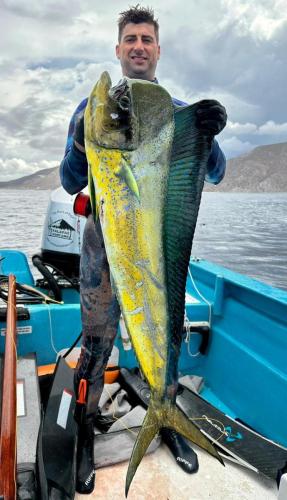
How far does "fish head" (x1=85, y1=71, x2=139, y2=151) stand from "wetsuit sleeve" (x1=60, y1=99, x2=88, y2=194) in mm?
549

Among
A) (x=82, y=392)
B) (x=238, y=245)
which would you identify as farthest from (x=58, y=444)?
(x=238, y=245)

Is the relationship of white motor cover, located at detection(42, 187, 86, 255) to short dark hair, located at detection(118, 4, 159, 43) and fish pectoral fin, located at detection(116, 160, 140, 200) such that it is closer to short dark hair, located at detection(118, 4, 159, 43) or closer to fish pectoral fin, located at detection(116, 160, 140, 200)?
short dark hair, located at detection(118, 4, 159, 43)

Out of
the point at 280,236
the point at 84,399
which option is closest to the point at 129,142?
the point at 84,399

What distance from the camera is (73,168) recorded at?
239 centimetres

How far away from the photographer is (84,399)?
8.97ft

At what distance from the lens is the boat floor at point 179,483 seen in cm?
268

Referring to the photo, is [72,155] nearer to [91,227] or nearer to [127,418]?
[91,227]

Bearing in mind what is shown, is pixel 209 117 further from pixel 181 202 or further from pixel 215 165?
pixel 215 165

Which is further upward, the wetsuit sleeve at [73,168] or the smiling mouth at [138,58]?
the smiling mouth at [138,58]

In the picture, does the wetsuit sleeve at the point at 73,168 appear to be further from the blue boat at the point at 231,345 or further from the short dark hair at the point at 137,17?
the blue boat at the point at 231,345

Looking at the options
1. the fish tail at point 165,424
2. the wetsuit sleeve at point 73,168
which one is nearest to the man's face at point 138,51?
the wetsuit sleeve at point 73,168

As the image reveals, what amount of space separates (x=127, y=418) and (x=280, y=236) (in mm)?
17114

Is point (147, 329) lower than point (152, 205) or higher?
lower

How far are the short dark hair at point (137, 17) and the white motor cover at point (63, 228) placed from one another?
348cm
